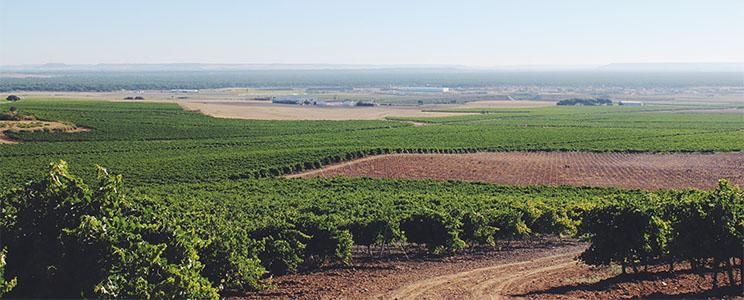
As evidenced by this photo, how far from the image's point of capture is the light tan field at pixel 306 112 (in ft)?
397

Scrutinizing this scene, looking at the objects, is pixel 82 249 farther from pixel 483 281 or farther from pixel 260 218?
pixel 260 218

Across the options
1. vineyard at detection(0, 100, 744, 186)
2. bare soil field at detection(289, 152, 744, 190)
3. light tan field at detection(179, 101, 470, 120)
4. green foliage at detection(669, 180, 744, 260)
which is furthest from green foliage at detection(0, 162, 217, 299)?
light tan field at detection(179, 101, 470, 120)

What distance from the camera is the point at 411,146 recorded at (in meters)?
74.5

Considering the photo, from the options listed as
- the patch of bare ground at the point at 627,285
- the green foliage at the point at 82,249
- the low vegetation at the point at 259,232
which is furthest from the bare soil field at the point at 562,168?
the green foliage at the point at 82,249

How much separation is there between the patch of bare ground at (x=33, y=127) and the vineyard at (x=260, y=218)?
14.1 feet

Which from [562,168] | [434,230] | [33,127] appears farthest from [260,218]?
[33,127]

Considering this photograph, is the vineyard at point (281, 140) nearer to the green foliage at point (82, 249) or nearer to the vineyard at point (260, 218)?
the vineyard at point (260, 218)

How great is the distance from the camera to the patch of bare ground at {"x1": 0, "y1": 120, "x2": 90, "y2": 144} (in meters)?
78.9

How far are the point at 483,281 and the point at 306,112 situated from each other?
112605mm

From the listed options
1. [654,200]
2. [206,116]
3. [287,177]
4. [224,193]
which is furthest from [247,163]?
[206,116]

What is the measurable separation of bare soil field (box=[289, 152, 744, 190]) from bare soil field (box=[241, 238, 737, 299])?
28301 millimetres

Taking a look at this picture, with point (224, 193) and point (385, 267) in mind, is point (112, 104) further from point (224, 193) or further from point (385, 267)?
point (385, 267)

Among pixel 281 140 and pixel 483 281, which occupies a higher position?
pixel 483 281

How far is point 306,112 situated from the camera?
13350cm
